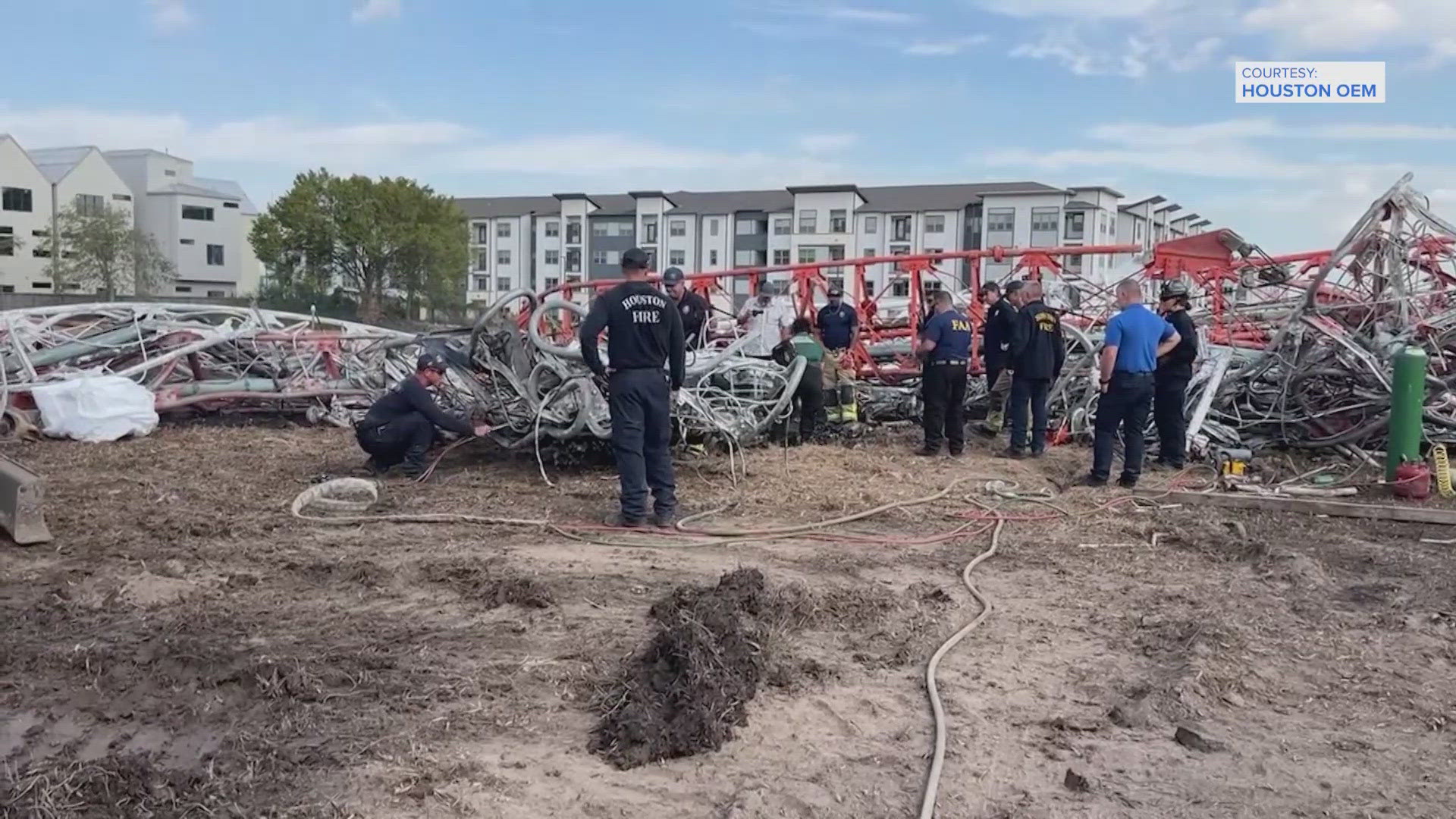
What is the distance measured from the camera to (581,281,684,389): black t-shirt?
6781 millimetres

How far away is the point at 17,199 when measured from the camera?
56.0m

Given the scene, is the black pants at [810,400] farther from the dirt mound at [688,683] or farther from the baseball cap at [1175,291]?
the dirt mound at [688,683]

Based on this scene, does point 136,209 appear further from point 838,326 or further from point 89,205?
point 838,326

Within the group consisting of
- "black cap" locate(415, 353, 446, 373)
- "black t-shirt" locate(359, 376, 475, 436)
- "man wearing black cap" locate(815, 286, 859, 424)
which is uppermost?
"man wearing black cap" locate(815, 286, 859, 424)

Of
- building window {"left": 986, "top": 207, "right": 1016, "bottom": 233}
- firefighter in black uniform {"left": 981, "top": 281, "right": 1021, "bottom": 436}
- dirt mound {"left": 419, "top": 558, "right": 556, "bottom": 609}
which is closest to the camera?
dirt mound {"left": 419, "top": 558, "right": 556, "bottom": 609}

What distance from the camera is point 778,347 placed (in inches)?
393

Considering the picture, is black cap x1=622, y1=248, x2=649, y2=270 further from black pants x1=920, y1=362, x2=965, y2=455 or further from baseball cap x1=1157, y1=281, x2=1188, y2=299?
baseball cap x1=1157, y1=281, x2=1188, y2=299

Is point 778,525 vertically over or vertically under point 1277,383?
under

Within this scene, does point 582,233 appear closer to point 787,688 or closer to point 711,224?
point 711,224

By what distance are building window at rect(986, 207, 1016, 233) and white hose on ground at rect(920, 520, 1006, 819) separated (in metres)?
61.7

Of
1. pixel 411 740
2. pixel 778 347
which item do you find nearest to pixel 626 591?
pixel 411 740

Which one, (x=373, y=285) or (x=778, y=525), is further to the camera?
(x=373, y=285)

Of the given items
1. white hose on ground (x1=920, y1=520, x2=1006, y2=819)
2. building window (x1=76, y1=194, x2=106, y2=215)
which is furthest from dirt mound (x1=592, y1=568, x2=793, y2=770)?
building window (x1=76, y1=194, x2=106, y2=215)

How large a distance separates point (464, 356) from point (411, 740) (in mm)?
5375
